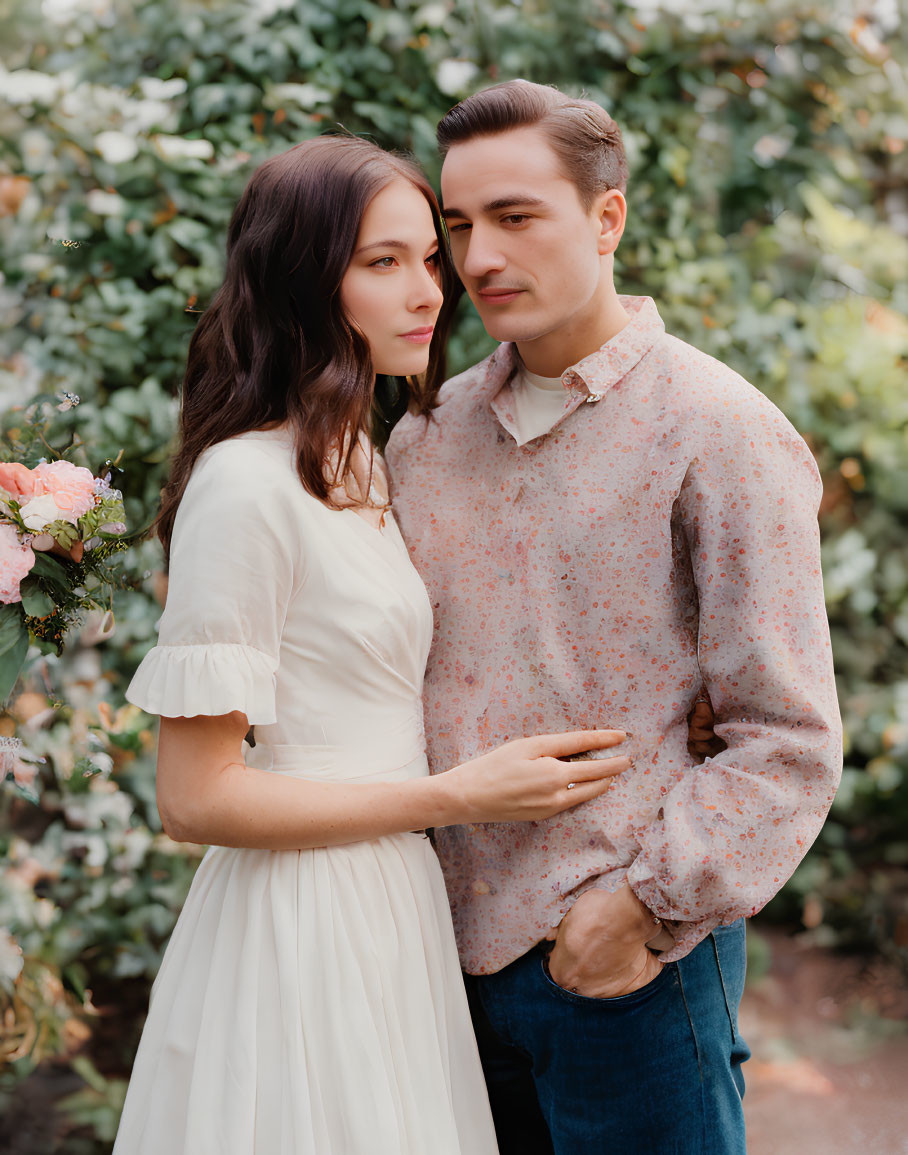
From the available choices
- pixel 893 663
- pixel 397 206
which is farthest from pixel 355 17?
pixel 893 663

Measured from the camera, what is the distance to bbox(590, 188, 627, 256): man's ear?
1704mm

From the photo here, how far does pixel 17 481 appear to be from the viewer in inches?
67.6

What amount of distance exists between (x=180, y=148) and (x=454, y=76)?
26.3 inches

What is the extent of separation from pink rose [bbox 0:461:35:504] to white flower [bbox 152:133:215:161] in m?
1.16

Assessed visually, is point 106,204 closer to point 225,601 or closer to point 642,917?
point 225,601

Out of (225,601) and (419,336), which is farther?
(419,336)

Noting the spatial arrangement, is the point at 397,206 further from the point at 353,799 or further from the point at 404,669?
the point at 353,799

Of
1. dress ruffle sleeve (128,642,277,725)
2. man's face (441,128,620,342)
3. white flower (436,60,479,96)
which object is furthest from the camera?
white flower (436,60,479,96)

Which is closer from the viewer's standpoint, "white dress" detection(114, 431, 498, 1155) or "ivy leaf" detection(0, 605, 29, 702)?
"white dress" detection(114, 431, 498, 1155)

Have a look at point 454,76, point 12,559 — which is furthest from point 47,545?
point 454,76

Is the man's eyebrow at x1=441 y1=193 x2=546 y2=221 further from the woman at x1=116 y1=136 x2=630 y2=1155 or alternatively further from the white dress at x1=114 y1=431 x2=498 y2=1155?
the white dress at x1=114 y1=431 x2=498 y2=1155

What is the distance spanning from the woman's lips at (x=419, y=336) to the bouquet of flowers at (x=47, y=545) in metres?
0.53

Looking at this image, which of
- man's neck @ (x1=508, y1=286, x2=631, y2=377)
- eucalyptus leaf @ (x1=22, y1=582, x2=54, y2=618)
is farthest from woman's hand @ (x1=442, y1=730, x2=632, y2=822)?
eucalyptus leaf @ (x1=22, y1=582, x2=54, y2=618)

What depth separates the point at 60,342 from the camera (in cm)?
261
